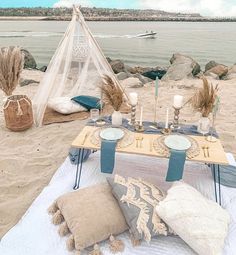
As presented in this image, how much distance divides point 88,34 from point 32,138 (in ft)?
6.18

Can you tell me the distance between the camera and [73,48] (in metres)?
4.57

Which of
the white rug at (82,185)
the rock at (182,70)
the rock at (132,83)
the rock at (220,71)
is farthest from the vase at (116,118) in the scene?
the rock at (220,71)

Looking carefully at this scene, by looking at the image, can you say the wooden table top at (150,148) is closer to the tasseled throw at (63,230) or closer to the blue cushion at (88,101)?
the tasseled throw at (63,230)

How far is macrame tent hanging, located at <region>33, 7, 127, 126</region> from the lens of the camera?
4422 mm

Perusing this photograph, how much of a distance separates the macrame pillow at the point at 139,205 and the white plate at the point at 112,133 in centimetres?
45

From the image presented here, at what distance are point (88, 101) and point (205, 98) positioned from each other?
255 cm

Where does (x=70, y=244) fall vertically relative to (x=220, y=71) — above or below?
above

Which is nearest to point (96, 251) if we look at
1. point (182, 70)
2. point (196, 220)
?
point (196, 220)

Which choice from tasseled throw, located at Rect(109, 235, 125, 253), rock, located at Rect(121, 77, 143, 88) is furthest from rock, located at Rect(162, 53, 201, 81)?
tasseled throw, located at Rect(109, 235, 125, 253)

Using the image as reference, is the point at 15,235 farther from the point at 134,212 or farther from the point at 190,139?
the point at 190,139

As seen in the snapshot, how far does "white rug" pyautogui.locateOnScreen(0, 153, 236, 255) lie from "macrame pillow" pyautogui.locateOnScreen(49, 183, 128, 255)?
8 cm

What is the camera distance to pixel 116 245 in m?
2.04

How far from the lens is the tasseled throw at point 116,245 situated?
2.02 m

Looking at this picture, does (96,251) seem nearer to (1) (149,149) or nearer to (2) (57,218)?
(2) (57,218)
